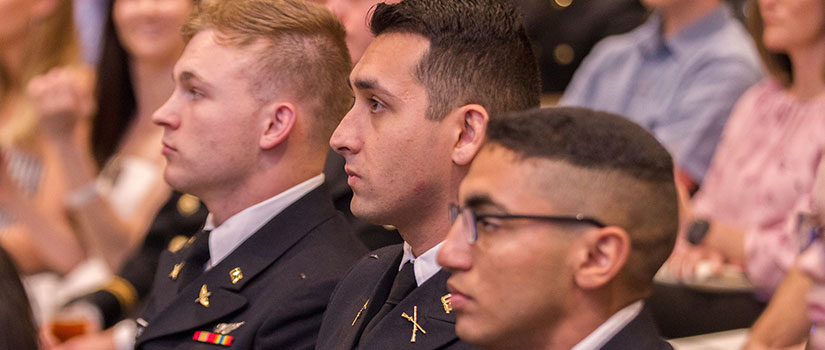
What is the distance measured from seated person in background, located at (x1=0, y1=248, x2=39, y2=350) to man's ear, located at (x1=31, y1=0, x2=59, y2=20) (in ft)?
9.71

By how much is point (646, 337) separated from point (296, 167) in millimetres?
840

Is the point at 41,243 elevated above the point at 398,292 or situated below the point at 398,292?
below

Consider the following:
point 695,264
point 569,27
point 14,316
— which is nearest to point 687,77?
point 695,264

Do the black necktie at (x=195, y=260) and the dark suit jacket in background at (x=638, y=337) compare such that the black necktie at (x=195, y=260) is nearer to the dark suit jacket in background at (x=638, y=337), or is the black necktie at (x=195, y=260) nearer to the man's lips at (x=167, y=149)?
the man's lips at (x=167, y=149)

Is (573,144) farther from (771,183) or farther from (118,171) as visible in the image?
(118,171)

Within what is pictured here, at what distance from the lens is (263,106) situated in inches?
77.5

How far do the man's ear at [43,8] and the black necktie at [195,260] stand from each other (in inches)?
93.9

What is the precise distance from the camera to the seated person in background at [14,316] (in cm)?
132

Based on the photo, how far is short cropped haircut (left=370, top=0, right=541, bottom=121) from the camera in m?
1.65

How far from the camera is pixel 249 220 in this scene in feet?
6.48

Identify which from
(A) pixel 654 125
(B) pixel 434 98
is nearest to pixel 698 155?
(A) pixel 654 125

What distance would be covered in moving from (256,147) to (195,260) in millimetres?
252

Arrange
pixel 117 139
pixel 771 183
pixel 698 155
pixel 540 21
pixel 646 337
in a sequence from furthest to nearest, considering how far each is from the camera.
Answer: pixel 540 21, pixel 117 139, pixel 698 155, pixel 771 183, pixel 646 337

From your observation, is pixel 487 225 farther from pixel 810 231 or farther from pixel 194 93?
pixel 810 231
